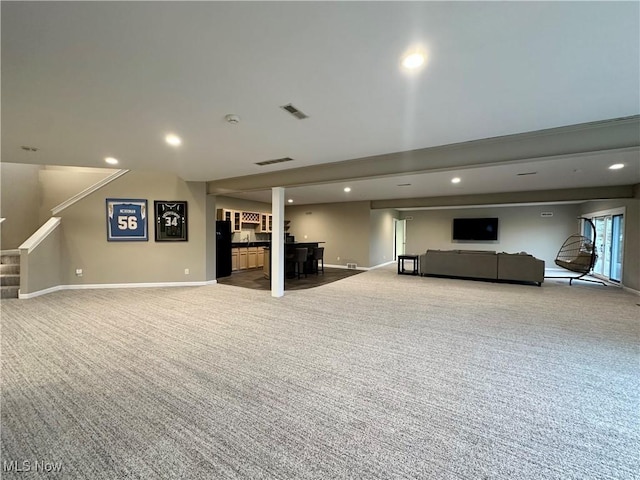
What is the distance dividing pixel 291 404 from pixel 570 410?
209 centimetres

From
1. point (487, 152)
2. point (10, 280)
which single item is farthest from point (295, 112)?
point (10, 280)

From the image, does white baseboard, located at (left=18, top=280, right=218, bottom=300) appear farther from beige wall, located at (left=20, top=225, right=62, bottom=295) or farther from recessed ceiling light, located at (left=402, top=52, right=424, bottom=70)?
recessed ceiling light, located at (left=402, top=52, right=424, bottom=70)

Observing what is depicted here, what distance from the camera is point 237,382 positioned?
2271 mm

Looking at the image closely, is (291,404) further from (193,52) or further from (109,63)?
(109,63)

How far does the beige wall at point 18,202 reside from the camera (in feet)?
19.5

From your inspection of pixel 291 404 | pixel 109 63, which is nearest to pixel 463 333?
pixel 291 404

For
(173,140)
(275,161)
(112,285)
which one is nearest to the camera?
(173,140)

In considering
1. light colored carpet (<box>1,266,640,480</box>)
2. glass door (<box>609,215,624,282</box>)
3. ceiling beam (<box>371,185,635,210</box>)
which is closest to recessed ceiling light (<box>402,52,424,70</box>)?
light colored carpet (<box>1,266,640,480</box>)

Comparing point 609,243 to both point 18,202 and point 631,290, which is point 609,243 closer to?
point 631,290

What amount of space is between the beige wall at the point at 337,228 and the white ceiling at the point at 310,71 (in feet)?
19.7

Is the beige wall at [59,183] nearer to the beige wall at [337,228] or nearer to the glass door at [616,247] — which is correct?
the beige wall at [337,228]

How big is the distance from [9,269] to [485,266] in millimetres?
11121

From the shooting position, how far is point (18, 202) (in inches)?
242

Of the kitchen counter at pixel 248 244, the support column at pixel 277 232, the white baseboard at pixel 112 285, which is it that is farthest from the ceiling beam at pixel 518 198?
the white baseboard at pixel 112 285
